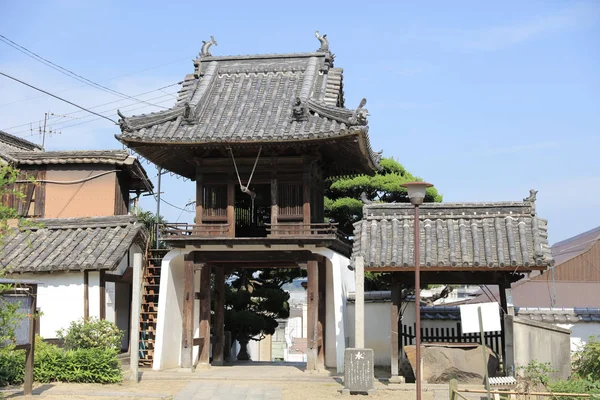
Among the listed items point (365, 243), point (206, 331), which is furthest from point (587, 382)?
point (206, 331)

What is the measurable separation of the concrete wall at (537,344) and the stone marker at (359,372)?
3.25m

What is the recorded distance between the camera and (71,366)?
1755cm

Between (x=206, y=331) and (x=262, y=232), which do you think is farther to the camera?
(x=262, y=232)

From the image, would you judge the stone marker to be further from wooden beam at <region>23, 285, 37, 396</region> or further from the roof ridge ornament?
wooden beam at <region>23, 285, 37, 396</region>

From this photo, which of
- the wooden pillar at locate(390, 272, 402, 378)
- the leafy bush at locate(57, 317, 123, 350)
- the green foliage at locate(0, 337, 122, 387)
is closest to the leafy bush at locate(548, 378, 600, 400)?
the wooden pillar at locate(390, 272, 402, 378)

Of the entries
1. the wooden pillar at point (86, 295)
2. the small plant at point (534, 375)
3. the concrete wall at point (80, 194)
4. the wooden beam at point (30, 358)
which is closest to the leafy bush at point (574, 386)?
the small plant at point (534, 375)

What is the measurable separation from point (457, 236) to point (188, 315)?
27.1 ft

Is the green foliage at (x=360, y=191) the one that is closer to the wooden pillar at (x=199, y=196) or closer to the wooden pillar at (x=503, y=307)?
the wooden pillar at (x=199, y=196)

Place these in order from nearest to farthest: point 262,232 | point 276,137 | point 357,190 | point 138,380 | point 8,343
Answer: point 8,343, point 138,380, point 276,137, point 262,232, point 357,190

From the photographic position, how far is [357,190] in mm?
31969

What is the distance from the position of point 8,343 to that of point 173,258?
791 centimetres

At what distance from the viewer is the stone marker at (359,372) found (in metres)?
16.6

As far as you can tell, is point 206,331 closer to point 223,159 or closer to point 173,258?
point 173,258

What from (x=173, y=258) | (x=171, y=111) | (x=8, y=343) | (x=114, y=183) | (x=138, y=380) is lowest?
(x=138, y=380)
